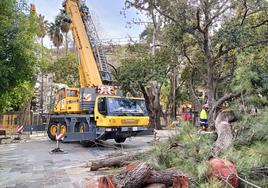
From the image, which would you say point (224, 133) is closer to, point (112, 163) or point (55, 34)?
point (112, 163)

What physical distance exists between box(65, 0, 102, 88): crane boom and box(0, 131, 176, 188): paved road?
3.07 metres

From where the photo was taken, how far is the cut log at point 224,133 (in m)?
6.42

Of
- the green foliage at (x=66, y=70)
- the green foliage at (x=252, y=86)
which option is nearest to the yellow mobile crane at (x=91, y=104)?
the green foliage at (x=252, y=86)

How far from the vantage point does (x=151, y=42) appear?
91.5 ft

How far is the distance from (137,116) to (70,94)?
376cm

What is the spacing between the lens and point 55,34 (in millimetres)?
46312

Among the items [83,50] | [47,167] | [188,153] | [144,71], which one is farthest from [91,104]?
[188,153]

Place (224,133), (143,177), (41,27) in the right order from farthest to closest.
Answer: (41,27) < (224,133) < (143,177)

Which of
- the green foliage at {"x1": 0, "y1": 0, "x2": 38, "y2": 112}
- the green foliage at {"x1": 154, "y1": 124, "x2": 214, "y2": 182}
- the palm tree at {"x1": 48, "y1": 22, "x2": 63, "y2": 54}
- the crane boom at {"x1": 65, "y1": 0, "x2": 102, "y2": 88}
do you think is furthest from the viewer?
the palm tree at {"x1": 48, "y1": 22, "x2": 63, "y2": 54}

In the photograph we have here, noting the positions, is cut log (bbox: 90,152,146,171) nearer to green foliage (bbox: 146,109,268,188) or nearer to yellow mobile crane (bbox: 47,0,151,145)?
green foliage (bbox: 146,109,268,188)

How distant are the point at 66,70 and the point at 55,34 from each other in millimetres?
14227

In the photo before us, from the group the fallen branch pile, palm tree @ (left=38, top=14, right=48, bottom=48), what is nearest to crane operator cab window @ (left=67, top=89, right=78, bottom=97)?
palm tree @ (left=38, top=14, right=48, bottom=48)

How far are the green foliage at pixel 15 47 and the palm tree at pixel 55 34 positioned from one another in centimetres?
2884

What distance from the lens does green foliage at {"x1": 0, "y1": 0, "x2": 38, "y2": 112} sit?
607 inches
